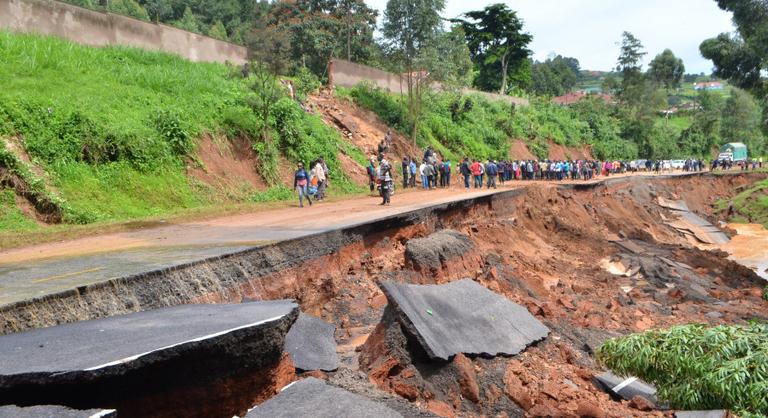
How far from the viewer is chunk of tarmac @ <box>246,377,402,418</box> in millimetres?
4195

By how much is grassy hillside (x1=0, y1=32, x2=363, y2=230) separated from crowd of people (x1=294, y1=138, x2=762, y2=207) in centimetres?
177

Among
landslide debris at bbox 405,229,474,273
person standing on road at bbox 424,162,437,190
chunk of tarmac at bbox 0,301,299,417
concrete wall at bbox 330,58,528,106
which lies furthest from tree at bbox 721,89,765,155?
chunk of tarmac at bbox 0,301,299,417

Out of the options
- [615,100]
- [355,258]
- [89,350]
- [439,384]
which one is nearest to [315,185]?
[355,258]

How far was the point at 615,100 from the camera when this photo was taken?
2837 inches

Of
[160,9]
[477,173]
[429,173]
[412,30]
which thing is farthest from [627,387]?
[160,9]

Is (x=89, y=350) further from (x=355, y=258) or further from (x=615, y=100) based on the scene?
(x=615, y=100)

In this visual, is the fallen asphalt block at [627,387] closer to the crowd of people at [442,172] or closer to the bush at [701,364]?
the bush at [701,364]

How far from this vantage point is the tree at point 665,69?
3307 inches

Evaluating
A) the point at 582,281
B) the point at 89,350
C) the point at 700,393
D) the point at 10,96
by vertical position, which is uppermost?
the point at 10,96

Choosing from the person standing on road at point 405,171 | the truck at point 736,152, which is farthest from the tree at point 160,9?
the truck at point 736,152

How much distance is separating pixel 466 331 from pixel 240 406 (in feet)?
10.9

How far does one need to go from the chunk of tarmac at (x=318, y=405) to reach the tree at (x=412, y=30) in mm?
28587

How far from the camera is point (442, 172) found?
94.5ft

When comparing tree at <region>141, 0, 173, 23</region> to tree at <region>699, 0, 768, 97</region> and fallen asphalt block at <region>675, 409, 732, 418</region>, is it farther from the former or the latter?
fallen asphalt block at <region>675, 409, 732, 418</region>
